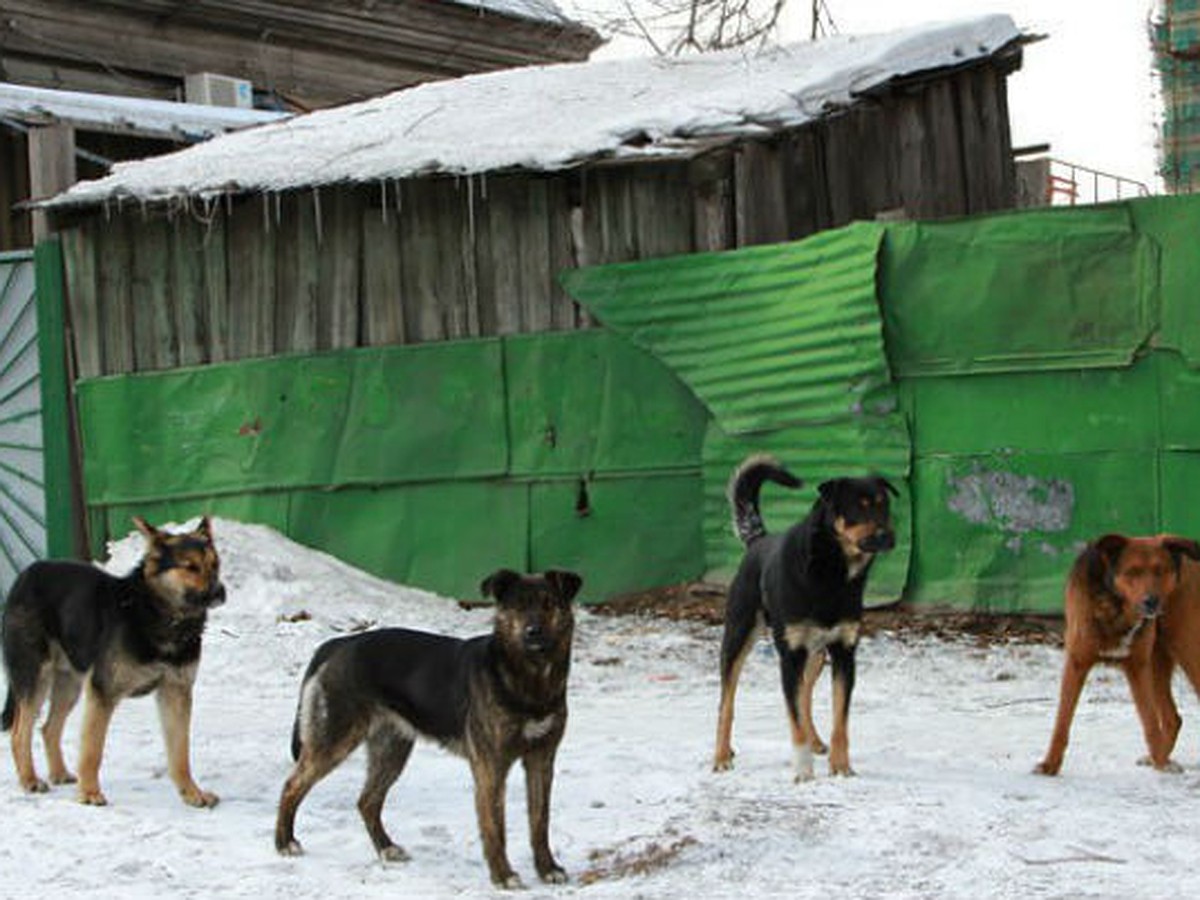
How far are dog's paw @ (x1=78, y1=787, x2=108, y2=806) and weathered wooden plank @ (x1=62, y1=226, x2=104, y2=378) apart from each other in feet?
26.5

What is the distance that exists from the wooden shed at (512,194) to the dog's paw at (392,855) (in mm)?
6869

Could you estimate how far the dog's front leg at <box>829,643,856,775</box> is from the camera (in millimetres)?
7816

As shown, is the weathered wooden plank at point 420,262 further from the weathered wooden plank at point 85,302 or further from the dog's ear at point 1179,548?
the dog's ear at point 1179,548

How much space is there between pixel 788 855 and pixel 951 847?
56 cm

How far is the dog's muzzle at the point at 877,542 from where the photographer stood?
776 centimetres

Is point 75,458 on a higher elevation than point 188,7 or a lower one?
lower

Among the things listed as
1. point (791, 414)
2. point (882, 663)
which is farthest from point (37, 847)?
point (791, 414)

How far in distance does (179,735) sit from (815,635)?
107 inches

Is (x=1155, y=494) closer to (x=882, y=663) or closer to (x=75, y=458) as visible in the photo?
(x=882, y=663)

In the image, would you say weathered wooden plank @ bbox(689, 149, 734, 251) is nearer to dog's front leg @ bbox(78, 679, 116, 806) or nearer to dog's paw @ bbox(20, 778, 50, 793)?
Answer: dog's front leg @ bbox(78, 679, 116, 806)

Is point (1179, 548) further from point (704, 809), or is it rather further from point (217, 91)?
point (217, 91)

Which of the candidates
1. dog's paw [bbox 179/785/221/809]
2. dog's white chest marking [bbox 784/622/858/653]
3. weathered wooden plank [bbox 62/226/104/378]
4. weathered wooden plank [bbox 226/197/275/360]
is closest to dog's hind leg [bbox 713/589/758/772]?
dog's white chest marking [bbox 784/622/858/653]

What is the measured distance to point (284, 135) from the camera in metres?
16.4

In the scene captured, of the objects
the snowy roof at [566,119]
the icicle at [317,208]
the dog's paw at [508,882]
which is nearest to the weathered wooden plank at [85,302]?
the snowy roof at [566,119]
